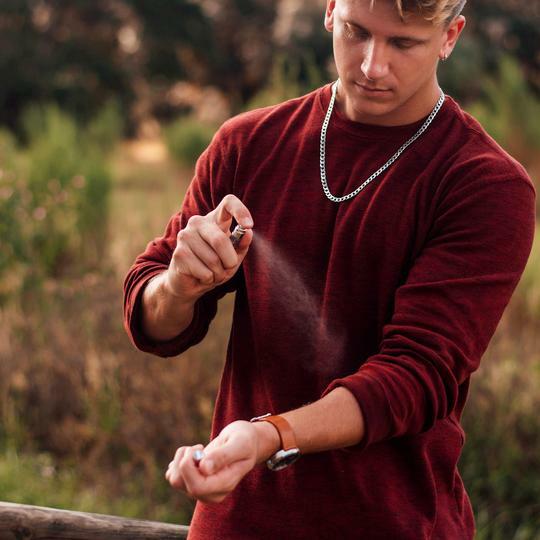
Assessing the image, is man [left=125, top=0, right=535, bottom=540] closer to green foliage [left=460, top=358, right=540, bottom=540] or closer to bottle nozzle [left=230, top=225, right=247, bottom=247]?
bottle nozzle [left=230, top=225, right=247, bottom=247]

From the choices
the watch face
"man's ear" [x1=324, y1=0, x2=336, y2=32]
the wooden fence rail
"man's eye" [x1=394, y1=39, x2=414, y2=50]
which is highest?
"man's ear" [x1=324, y1=0, x2=336, y2=32]

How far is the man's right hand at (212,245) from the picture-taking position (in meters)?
1.61

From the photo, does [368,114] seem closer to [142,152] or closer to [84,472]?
[84,472]

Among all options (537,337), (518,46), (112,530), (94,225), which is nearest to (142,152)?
(518,46)

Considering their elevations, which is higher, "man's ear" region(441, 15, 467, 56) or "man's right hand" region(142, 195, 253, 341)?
"man's ear" region(441, 15, 467, 56)

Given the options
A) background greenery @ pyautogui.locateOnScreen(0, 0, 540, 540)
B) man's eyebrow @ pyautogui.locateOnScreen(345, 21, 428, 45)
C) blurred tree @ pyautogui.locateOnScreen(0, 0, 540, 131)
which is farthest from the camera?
blurred tree @ pyautogui.locateOnScreen(0, 0, 540, 131)

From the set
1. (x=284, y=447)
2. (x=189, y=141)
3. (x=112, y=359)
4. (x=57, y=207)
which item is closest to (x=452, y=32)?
(x=284, y=447)

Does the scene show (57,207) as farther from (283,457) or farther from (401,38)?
(283,457)

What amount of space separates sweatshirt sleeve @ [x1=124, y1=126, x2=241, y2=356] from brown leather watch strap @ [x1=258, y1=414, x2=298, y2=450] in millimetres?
382

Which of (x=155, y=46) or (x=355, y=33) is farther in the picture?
(x=155, y=46)

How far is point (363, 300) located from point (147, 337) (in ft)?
1.33

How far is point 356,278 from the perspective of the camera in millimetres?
1750

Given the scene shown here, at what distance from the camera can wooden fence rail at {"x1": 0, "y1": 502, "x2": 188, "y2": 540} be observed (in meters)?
2.16

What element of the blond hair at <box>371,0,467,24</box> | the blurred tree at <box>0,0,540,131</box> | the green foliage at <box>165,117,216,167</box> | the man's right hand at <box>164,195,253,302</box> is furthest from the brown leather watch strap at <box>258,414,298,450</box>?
the blurred tree at <box>0,0,540,131</box>
